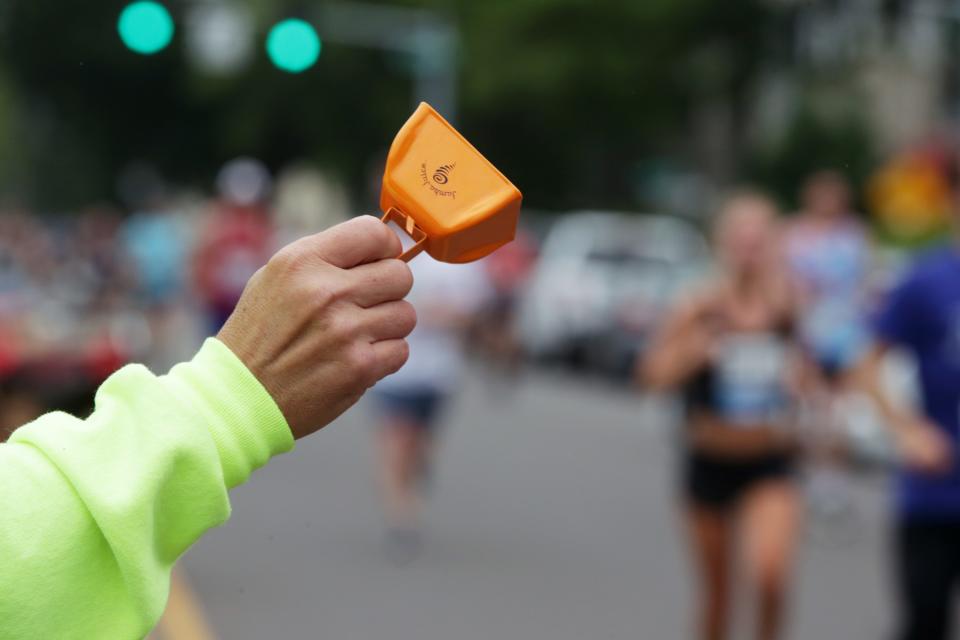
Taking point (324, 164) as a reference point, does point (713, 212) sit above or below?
below

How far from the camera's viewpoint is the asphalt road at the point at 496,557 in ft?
23.4

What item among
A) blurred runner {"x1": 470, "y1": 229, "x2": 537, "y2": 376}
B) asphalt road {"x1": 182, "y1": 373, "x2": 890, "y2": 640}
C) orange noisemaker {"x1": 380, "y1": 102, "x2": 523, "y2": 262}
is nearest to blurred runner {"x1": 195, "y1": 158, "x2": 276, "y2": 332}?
asphalt road {"x1": 182, "y1": 373, "x2": 890, "y2": 640}

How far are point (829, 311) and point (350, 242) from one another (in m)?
9.73

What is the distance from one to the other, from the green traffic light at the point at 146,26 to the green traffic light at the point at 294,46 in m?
0.22

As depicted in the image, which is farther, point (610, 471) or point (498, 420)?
point (498, 420)

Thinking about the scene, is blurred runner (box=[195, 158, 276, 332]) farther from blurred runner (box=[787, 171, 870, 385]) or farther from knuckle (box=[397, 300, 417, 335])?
knuckle (box=[397, 300, 417, 335])

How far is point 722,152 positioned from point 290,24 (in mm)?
35609

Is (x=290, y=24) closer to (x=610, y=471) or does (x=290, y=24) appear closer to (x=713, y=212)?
(x=610, y=471)

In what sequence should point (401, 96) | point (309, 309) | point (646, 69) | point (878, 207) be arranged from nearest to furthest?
point (309, 309) < point (878, 207) < point (401, 96) < point (646, 69)

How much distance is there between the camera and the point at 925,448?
4.77 meters

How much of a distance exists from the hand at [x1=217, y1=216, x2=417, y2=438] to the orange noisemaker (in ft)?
0.15

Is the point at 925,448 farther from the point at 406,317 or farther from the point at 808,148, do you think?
the point at 808,148

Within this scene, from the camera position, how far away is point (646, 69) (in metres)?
32.5

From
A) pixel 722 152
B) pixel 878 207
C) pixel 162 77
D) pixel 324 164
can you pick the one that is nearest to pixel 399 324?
pixel 324 164
